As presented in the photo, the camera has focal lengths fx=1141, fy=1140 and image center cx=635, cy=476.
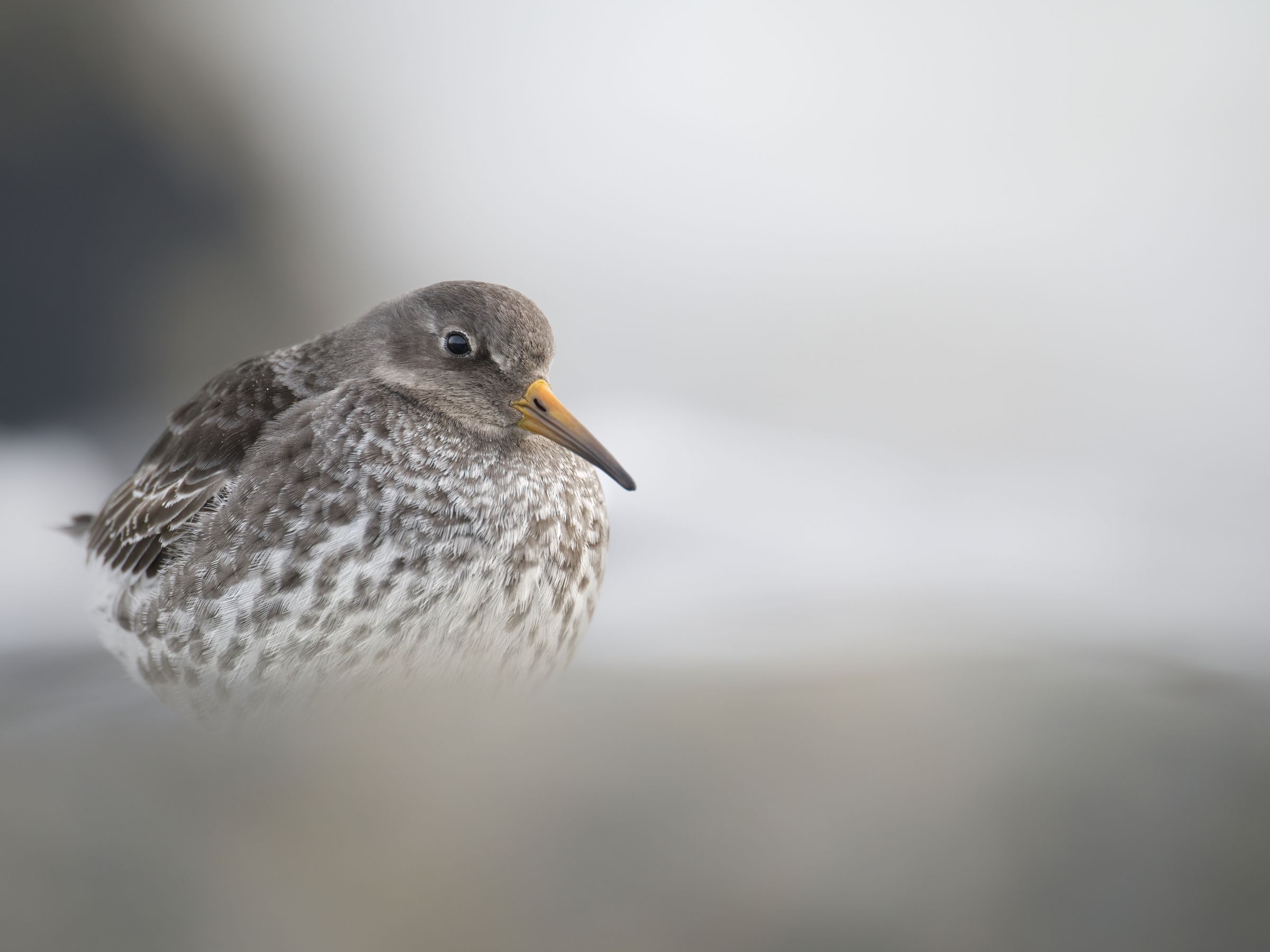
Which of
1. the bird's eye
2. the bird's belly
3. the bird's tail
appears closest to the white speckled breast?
the bird's belly

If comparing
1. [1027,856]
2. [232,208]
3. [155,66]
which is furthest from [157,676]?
[155,66]

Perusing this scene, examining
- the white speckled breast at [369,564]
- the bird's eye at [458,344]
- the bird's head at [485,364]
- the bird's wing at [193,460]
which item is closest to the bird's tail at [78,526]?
the bird's wing at [193,460]

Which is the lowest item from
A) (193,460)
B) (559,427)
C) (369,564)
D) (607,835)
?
(607,835)

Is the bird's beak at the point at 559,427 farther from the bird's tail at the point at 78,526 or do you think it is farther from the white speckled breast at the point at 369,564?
the bird's tail at the point at 78,526

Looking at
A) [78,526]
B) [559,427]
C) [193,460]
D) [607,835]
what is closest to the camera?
[607,835]

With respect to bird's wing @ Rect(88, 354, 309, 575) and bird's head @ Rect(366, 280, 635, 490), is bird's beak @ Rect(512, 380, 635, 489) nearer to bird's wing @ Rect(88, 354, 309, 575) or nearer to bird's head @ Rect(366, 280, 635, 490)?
bird's head @ Rect(366, 280, 635, 490)

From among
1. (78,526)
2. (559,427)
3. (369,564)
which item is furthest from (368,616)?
(78,526)

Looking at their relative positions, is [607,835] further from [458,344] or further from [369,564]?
[458,344]

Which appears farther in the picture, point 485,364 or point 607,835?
point 485,364
